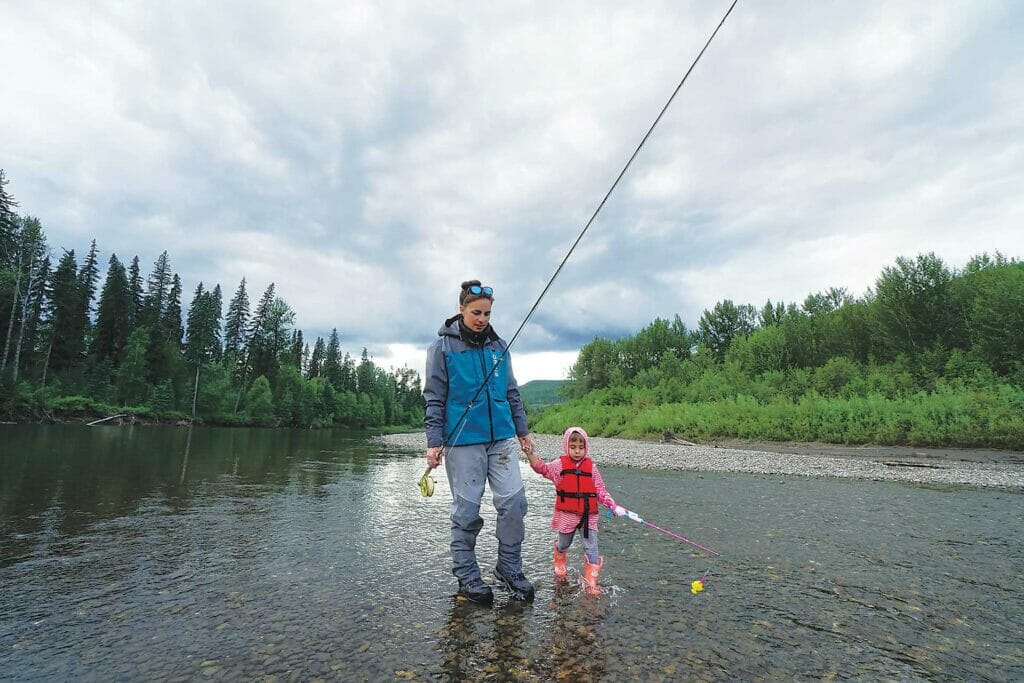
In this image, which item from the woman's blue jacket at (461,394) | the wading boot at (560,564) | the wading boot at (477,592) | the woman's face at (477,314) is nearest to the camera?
the wading boot at (477,592)

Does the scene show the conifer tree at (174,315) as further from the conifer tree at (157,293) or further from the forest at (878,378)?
the forest at (878,378)

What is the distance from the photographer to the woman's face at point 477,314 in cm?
499

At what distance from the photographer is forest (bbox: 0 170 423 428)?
4916 centimetres

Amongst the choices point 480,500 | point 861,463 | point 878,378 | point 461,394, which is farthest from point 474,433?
point 878,378

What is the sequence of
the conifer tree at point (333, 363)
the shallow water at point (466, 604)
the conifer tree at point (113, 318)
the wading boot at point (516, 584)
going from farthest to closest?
the conifer tree at point (333, 363), the conifer tree at point (113, 318), the wading boot at point (516, 584), the shallow water at point (466, 604)

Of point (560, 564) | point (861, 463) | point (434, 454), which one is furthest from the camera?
point (861, 463)

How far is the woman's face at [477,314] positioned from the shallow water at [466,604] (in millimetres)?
2639

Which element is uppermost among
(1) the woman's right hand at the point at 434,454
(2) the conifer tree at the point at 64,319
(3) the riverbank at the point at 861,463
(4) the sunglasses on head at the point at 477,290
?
(2) the conifer tree at the point at 64,319

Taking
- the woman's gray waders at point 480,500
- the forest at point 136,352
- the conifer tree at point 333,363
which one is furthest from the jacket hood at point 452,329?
the conifer tree at point 333,363

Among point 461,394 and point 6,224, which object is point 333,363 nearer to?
point 6,224

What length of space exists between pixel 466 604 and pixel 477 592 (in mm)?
152

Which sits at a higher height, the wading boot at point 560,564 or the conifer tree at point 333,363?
the conifer tree at point 333,363

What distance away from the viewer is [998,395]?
81.9 feet

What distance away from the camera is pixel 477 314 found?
197 inches
